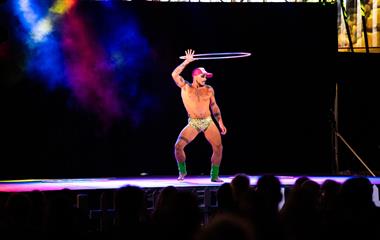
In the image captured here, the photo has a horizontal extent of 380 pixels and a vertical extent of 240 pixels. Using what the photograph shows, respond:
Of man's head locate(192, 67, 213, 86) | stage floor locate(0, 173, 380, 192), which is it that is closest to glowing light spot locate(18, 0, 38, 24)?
stage floor locate(0, 173, 380, 192)

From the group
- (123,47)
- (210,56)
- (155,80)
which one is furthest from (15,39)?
(210,56)

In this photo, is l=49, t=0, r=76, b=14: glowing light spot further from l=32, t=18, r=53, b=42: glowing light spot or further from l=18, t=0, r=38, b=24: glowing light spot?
l=18, t=0, r=38, b=24: glowing light spot

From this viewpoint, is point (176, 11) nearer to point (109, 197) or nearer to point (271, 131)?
point (271, 131)

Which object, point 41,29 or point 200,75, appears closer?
point 200,75

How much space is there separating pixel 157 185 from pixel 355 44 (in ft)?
22.2

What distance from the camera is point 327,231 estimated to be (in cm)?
342

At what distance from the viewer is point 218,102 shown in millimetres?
11398

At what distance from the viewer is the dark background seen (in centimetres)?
1070

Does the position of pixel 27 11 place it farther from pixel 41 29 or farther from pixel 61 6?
pixel 61 6

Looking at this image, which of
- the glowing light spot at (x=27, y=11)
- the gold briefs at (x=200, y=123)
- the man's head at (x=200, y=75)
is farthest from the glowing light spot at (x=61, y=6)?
the gold briefs at (x=200, y=123)

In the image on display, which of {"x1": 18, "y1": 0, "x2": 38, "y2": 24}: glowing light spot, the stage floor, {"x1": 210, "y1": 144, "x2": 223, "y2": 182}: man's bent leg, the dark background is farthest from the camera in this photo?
the dark background

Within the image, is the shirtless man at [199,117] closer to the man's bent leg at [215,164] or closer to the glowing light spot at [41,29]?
the man's bent leg at [215,164]

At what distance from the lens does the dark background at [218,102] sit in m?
10.7

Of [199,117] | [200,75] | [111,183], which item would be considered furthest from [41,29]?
[199,117]
